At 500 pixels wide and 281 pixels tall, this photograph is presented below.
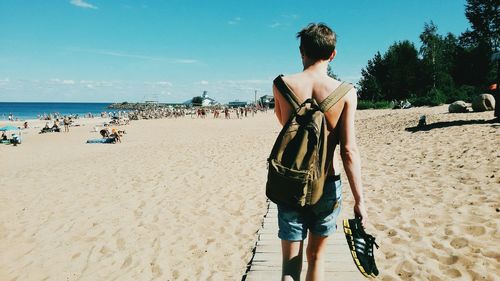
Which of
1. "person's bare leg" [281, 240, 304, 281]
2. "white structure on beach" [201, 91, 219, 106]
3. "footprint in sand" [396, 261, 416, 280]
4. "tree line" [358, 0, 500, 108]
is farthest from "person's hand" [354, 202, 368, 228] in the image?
"white structure on beach" [201, 91, 219, 106]

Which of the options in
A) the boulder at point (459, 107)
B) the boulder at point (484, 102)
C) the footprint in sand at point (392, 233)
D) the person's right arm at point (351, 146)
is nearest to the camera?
the person's right arm at point (351, 146)

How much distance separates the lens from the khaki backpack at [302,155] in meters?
1.80

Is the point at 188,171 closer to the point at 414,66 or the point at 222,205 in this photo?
the point at 222,205

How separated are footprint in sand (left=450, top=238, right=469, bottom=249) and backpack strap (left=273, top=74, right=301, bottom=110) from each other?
346 cm

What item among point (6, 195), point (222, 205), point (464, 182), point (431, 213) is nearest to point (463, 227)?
point (431, 213)

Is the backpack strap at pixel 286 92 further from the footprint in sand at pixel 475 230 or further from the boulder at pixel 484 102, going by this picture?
the boulder at pixel 484 102

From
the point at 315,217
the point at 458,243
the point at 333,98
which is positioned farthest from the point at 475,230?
the point at 333,98

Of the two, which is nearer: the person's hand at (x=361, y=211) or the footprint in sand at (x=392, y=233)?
the person's hand at (x=361, y=211)

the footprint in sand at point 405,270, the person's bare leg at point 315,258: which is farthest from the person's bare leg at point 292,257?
the footprint in sand at point 405,270

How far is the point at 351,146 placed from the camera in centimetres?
198

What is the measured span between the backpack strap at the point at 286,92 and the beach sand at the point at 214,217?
8.86 ft

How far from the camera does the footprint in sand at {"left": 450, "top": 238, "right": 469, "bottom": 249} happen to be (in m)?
4.08

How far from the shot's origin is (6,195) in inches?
347

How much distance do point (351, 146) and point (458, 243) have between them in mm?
3171
